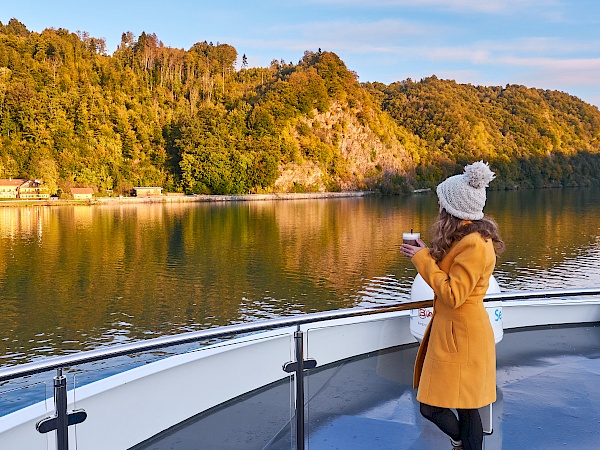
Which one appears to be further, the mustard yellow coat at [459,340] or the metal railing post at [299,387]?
the metal railing post at [299,387]

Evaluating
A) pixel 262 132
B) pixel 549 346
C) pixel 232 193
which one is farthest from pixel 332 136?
pixel 549 346

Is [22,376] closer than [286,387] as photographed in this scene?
Yes

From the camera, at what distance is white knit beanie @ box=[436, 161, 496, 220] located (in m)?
2.28

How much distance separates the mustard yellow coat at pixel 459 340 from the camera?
2.20 meters

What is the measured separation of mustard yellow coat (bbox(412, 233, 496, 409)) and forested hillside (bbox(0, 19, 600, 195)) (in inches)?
2778

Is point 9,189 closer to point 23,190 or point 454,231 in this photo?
point 23,190

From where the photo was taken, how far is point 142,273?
2155 centimetres

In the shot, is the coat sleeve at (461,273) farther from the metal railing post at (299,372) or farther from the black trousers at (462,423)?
the metal railing post at (299,372)

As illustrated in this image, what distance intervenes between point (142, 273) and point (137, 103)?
6886 cm

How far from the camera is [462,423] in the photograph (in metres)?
2.40

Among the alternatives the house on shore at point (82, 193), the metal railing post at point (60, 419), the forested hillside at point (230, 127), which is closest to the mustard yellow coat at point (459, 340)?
the metal railing post at point (60, 419)

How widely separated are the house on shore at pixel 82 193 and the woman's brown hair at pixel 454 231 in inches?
2688

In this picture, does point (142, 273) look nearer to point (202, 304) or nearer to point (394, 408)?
point (202, 304)

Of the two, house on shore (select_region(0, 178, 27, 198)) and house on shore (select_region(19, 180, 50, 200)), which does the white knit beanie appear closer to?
house on shore (select_region(19, 180, 50, 200))
